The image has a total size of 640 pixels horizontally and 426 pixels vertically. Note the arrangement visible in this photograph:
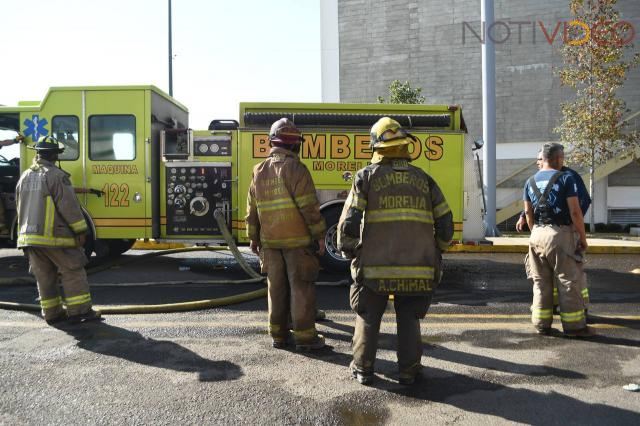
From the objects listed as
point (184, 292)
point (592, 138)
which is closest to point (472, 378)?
point (184, 292)

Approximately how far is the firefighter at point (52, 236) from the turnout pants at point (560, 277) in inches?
160

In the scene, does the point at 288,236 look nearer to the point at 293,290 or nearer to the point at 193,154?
the point at 293,290

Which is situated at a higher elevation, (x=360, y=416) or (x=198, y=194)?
(x=198, y=194)

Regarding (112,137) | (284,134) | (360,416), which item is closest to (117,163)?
(112,137)

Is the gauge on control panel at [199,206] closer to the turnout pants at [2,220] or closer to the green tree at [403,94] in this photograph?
the turnout pants at [2,220]

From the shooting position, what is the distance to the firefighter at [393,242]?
11.5ft

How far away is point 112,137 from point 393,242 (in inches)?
225

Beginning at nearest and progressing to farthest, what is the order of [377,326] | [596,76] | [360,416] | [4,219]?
[360,416] < [377,326] < [4,219] < [596,76]

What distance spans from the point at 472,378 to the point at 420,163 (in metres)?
4.37

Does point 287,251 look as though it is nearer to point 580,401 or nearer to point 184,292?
point 580,401

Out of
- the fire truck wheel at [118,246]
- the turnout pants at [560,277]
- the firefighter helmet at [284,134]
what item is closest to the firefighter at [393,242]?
the firefighter helmet at [284,134]

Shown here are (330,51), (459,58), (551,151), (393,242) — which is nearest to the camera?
(393,242)

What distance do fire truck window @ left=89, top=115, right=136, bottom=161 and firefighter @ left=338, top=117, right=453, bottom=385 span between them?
17.3 feet

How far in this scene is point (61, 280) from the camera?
5.18 metres
